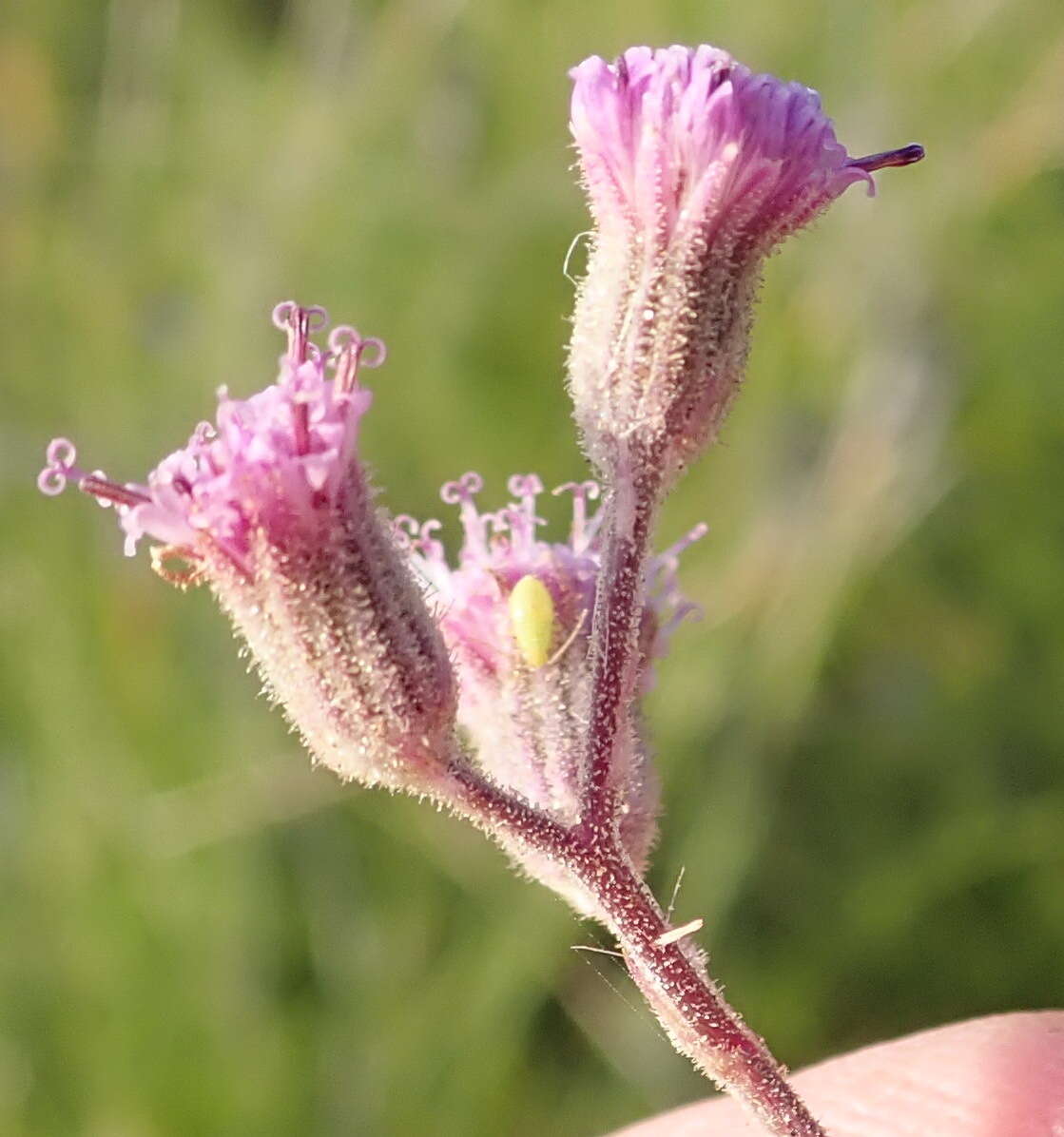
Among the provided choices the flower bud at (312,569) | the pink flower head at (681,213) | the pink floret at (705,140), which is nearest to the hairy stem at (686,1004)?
the flower bud at (312,569)

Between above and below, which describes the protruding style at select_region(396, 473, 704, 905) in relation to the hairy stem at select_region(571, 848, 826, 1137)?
above

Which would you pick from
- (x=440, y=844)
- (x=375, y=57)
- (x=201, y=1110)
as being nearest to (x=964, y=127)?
(x=375, y=57)

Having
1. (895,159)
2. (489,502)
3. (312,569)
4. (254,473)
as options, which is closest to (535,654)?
(312,569)

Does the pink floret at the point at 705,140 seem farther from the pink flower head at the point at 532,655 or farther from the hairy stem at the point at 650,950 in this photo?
the hairy stem at the point at 650,950

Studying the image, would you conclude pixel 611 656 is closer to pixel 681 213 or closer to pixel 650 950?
pixel 650 950

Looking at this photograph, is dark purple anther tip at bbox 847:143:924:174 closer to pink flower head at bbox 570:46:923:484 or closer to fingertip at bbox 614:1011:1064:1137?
pink flower head at bbox 570:46:923:484

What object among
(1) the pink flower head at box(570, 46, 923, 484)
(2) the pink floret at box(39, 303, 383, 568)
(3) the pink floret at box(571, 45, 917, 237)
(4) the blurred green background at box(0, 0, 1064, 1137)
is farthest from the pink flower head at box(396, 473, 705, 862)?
(4) the blurred green background at box(0, 0, 1064, 1137)
